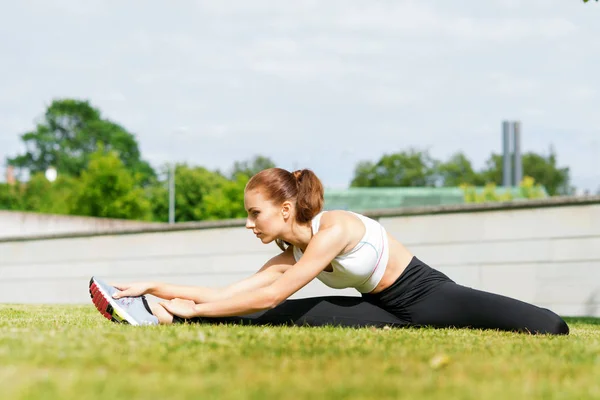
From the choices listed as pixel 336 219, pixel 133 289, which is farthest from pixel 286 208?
pixel 133 289

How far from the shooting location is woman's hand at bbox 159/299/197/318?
529 cm

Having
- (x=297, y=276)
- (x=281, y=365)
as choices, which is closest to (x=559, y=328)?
(x=297, y=276)

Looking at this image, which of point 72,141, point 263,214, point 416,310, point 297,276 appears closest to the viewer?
point 297,276

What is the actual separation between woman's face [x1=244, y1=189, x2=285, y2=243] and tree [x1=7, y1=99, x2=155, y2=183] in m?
61.3

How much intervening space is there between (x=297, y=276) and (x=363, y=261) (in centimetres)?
56

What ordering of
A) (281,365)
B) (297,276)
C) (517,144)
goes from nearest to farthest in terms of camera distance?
1. (281,365)
2. (297,276)
3. (517,144)

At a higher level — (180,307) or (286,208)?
(286,208)

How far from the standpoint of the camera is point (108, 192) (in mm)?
49750

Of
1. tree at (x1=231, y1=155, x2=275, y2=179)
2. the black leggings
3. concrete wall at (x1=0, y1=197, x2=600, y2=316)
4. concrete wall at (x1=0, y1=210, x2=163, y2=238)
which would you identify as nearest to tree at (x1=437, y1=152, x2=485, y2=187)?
tree at (x1=231, y1=155, x2=275, y2=179)

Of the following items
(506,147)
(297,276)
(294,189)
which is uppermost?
(506,147)

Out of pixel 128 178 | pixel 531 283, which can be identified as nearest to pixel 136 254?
pixel 531 283

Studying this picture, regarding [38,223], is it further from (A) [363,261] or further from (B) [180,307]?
(A) [363,261]

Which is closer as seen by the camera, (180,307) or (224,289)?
(180,307)

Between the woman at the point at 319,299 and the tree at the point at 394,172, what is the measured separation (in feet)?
221
